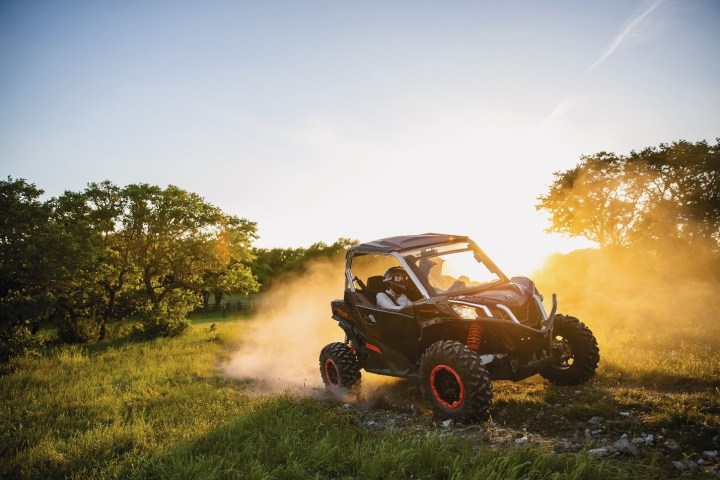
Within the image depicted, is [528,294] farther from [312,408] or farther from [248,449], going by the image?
[248,449]

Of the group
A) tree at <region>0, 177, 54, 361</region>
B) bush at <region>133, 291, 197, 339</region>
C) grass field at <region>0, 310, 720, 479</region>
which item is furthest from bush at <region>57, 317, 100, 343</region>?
grass field at <region>0, 310, 720, 479</region>

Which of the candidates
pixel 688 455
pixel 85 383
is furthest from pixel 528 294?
pixel 85 383

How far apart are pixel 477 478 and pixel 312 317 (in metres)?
20.7

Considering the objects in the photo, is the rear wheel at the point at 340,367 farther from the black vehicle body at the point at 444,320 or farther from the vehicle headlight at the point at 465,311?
the vehicle headlight at the point at 465,311

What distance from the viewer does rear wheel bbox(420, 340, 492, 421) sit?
16.6 feet

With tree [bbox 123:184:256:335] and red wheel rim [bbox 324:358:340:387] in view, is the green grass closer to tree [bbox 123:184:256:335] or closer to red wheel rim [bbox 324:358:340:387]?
red wheel rim [bbox 324:358:340:387]

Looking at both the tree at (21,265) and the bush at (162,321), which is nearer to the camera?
the tree at (21,265)

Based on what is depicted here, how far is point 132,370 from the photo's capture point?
36.4 feet

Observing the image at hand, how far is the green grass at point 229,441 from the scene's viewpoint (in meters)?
3.88

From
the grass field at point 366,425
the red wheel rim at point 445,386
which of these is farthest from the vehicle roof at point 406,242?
the grass field at point 366,425

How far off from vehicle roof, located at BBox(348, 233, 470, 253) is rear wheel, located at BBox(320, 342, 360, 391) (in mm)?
1988

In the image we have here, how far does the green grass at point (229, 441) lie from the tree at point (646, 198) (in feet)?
87.2

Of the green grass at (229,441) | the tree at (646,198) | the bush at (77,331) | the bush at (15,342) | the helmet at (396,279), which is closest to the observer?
the green grass at (229,441)

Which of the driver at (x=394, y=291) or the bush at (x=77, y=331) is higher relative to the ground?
the driver at (x=394, y=291)
